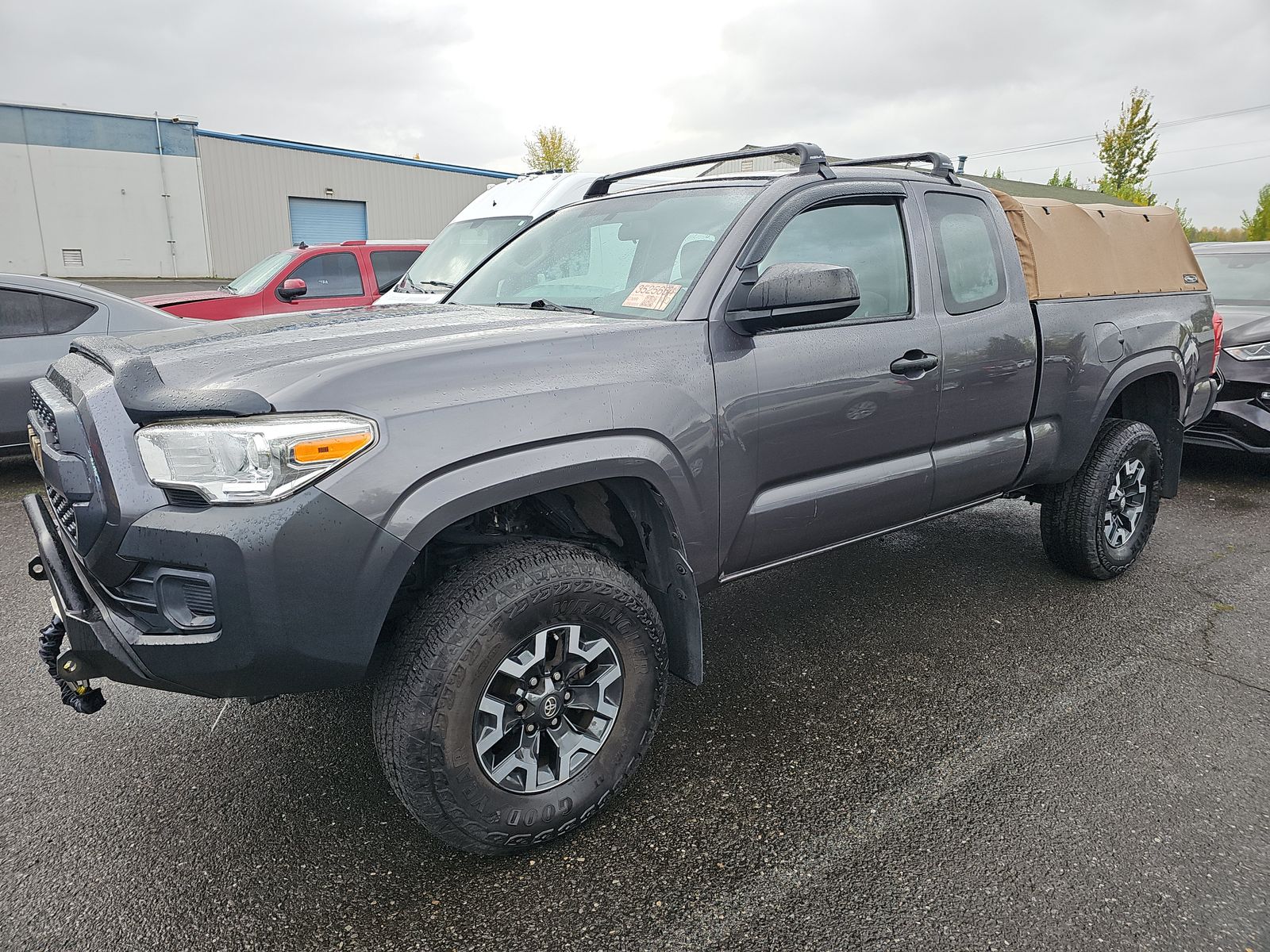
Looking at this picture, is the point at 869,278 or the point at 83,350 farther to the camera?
the point at 869,278

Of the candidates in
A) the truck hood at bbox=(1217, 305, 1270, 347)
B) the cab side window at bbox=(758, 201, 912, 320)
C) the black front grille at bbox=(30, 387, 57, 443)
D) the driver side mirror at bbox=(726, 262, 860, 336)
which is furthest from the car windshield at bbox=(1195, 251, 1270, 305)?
the black front grille at bbox=(30, 387, 57, 443)

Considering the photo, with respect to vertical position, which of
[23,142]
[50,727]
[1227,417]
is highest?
[23,142]

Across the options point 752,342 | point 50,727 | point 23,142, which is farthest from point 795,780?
point 23,142

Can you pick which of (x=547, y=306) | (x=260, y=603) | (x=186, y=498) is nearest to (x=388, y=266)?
(x=547, y=306)

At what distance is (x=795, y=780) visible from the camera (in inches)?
102

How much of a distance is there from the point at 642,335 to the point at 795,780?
1.44 meters

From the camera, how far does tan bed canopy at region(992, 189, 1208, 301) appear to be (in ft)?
12.0

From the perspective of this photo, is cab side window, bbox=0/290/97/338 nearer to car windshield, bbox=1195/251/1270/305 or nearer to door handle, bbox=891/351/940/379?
door handle, bbox=891/351/940/379

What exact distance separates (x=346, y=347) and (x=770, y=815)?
176 centimetres

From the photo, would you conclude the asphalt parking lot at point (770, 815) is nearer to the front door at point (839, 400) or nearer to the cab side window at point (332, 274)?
the front door at point (839, 400)

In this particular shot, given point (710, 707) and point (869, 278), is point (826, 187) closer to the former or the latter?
point (869, 278)

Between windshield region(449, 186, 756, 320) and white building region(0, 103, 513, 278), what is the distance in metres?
24.4

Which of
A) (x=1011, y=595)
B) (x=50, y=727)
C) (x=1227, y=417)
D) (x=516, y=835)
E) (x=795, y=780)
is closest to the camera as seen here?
(x=516, y=835)

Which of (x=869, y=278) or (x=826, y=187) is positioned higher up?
(x=826, y=187)
